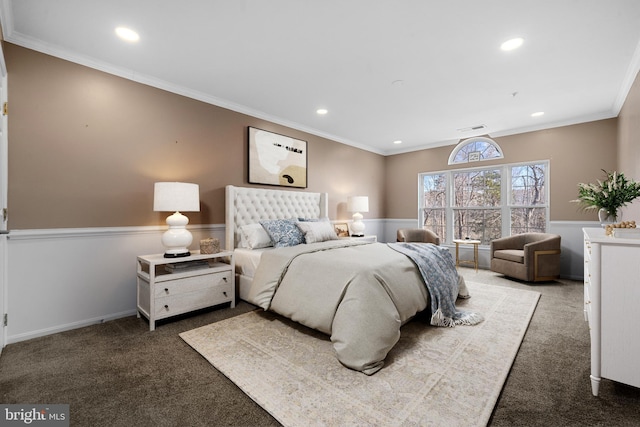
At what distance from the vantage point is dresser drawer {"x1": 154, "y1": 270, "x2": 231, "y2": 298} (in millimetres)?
2627

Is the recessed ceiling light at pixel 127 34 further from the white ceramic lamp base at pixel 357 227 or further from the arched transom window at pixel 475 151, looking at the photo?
the arched transom window at pixel 475 151

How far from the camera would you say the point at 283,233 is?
351cm

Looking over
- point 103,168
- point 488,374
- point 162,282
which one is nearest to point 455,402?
point 488,374


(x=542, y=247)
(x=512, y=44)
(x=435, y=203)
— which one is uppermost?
(x=512, y=44)

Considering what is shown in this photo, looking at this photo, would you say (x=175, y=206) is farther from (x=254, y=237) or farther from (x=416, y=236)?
(x=416, y=236)

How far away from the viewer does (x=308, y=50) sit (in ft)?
8.46

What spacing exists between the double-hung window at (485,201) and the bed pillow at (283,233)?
3687 mm

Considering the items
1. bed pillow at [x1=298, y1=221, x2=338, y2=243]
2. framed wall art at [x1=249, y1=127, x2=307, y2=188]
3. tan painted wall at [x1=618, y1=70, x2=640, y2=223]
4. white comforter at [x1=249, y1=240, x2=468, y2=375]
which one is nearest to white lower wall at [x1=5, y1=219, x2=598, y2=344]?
white comforter at [x1=249, y1=240, x2=468, y2=375]

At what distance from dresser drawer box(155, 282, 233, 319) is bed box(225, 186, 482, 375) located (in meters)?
0.28

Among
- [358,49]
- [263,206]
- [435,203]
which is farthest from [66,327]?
[435,203]

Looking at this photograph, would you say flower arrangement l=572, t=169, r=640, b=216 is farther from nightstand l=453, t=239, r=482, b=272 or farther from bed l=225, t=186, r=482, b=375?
nightstand l=453, t=239, r=482, b=272

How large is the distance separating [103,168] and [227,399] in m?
2.51

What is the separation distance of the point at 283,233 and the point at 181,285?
4.17ft

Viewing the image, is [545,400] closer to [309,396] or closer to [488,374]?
[488,374]
